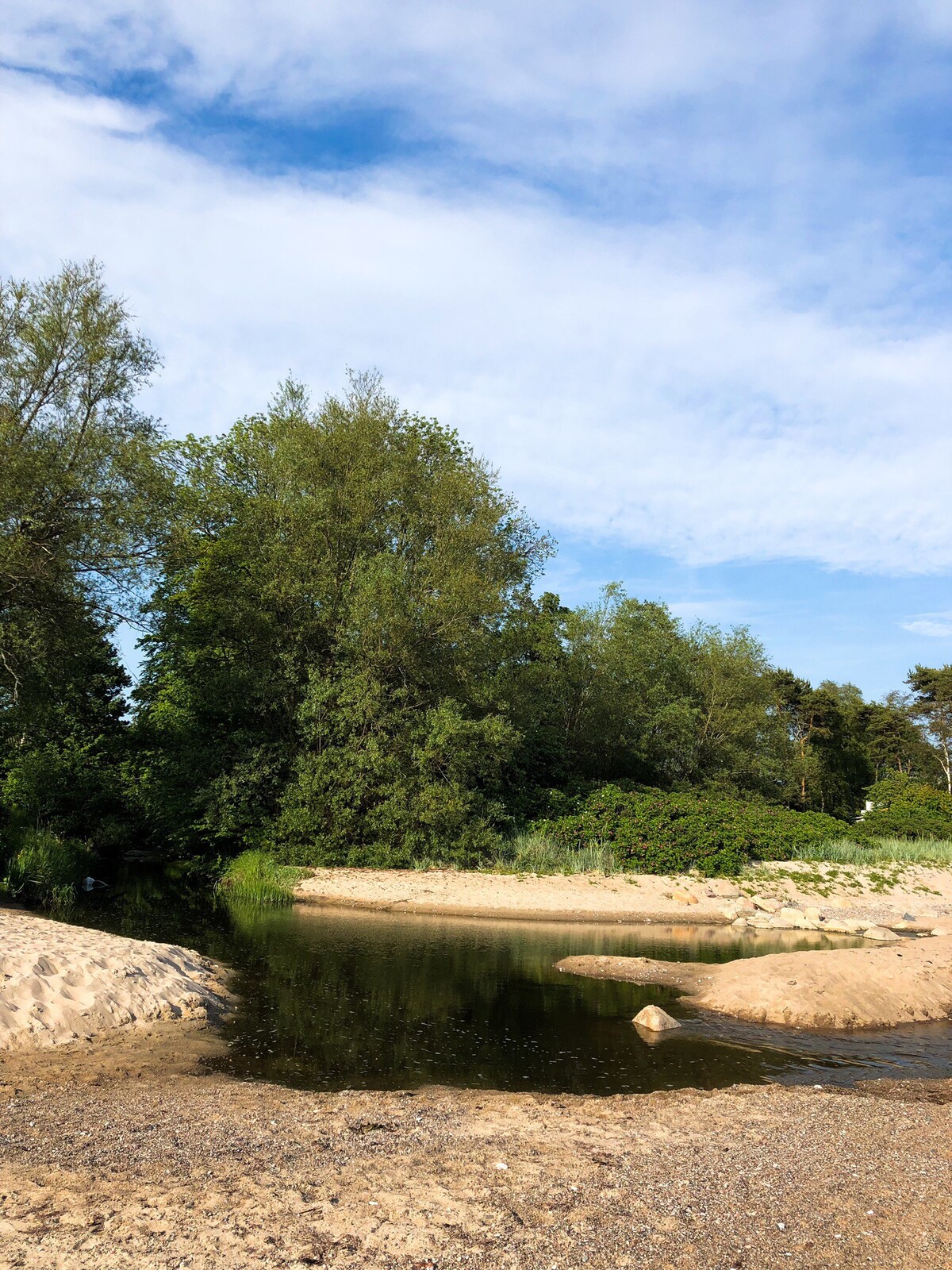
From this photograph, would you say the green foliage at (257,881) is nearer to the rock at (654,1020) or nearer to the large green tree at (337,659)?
the large green tree at (337,659)

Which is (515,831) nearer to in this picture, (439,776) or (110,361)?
(439,776)

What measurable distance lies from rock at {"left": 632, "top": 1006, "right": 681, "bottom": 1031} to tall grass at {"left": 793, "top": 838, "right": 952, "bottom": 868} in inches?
730

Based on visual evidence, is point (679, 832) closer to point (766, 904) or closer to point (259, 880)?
point (766, 904)

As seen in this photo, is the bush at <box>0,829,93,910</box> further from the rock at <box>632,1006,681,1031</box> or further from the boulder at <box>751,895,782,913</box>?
the boulder at <box>751,895,782,913</box>

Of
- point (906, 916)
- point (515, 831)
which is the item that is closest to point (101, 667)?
point (515, 831)

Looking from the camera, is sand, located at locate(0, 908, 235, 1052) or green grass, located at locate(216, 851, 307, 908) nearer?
sand, located at locate(0, 908, 235, 1052)

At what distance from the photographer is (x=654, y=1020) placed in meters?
12.4

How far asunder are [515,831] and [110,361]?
1931 centimetres

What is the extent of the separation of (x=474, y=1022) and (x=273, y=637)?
18.7 m

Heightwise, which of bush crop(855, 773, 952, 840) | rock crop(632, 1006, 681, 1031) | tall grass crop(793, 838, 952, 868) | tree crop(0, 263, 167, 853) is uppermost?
tree crop(0, 263, 167, 853)

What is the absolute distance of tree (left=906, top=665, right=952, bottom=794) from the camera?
64.8 metres

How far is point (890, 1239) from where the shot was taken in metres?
5.85

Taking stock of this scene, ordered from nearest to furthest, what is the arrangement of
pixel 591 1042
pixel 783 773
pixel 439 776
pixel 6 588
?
1. pixel 591 1042
2. pixel 6 588
3. pixel 439 776
4. pixel 783 773

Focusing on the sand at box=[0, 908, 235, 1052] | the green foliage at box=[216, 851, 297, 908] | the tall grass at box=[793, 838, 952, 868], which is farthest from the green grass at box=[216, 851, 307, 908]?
the tall grass at box=[793, 838, 952, 868]
